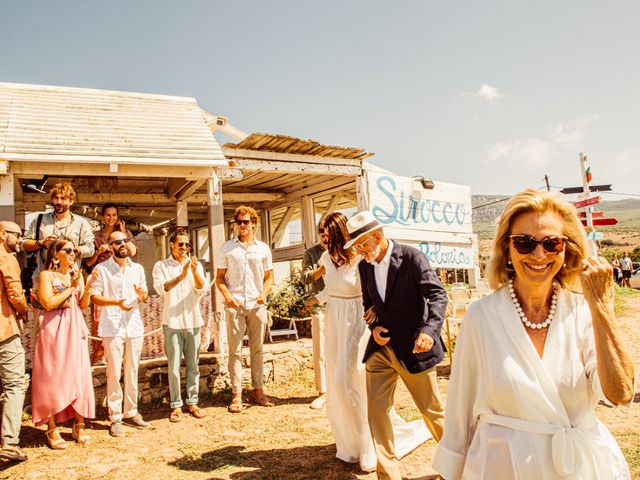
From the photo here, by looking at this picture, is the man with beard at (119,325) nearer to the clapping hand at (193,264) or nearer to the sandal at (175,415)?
the sandal at (175,415)

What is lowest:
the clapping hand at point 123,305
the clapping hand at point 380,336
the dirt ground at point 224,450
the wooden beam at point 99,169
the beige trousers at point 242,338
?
the dirt ground at point 224,450

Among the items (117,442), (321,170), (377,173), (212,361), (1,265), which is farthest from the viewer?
(377,173)

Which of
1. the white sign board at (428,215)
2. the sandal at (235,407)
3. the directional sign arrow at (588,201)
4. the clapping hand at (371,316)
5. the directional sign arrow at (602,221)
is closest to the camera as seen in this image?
the clapping hand at (371,316)

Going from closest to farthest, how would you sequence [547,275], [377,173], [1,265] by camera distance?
[547,275] → [1,265] → [377,173]

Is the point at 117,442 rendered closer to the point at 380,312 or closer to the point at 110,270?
the point at 110,270

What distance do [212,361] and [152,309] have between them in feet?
4.08

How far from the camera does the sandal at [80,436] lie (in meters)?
5.29

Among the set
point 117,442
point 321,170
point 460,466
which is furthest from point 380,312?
point 321,170

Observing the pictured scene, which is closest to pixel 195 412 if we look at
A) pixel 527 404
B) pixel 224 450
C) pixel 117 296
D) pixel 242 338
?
pixel 242 338

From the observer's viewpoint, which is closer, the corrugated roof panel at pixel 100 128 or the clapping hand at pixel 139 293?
the clapping hand at pixel 139 293

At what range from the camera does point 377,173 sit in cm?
962

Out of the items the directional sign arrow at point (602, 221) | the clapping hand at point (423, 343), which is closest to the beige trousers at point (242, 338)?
the clapping hand at point (423, 343)

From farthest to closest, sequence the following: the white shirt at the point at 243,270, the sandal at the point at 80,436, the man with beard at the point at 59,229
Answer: the white shirt at the point at 243,270
the man with beard at the point at 59,229
the sandal at the point at 80,436

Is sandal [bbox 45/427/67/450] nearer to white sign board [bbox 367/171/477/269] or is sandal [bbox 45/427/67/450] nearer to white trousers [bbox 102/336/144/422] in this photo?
white trousers [bbox 102/336/144/422]
